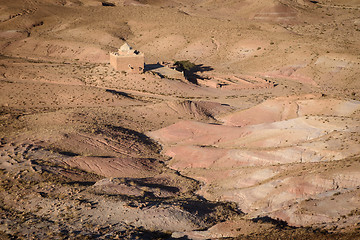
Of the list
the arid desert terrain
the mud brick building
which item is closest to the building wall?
the mud brick building

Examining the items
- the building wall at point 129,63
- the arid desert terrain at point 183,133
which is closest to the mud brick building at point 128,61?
the building wall at point 129,63

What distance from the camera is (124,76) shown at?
5028cm

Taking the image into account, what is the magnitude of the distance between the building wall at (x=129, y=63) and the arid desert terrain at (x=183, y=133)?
924 mm

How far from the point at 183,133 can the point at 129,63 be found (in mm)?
17748

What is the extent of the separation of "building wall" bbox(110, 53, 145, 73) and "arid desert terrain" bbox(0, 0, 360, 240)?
92cm

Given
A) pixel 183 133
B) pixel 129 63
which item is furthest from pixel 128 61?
pixel 183 133

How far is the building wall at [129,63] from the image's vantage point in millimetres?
50469

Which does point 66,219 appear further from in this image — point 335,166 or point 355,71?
point 355,71

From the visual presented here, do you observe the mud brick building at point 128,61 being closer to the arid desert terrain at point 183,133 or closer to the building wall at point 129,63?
the building wall at point 129,63

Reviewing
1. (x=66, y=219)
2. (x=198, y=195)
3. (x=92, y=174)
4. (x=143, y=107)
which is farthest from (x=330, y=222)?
(x=143, y=107)

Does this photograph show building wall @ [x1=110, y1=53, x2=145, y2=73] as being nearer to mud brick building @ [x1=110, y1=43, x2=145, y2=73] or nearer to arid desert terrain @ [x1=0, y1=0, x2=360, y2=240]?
mud brick building @ [x1=110, y1=43, x2=145, y2=73]

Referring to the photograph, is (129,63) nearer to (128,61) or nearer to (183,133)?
(128,61)

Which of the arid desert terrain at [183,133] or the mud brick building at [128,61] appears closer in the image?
the arid desert terrain at [183,133]

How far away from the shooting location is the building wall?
50.5 metres
